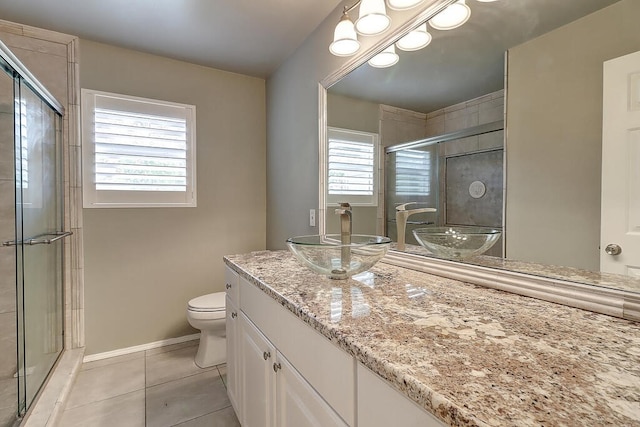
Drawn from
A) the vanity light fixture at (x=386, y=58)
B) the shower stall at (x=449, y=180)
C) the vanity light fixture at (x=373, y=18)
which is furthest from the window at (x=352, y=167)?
the vanity light fixture at (x=373, y=18)

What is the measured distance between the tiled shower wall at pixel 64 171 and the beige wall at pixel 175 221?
0.06m

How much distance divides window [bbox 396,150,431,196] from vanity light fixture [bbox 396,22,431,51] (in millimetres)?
464

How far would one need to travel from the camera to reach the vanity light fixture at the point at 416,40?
1.32 m

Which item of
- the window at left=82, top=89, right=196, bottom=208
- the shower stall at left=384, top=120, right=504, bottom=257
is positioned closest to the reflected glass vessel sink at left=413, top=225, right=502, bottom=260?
the shower stall at left=384, top=120, right=504, bottom=257

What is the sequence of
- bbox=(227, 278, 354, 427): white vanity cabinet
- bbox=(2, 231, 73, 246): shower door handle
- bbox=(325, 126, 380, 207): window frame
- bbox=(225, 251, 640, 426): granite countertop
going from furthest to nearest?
bbox=(2, 231, 73, 246): shower door handle, bbox=(325, 126, 380, 207): window frame, bbox=(227, 278, 354, 427): white vanity cabinet, bbox=(225, 251, 640, 426): granite countertop

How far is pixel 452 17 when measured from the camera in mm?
1197

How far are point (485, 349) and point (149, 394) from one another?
2042 mm

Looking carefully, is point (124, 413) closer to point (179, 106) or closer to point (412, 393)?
point (412, 393)

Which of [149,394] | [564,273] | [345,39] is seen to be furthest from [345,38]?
[149,394]

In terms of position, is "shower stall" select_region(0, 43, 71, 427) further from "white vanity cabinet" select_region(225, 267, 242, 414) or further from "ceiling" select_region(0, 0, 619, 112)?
"white vanity cabinet" select_region(225, 267, 242, 414)

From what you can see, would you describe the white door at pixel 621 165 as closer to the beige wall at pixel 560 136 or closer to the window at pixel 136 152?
the beige wall at pixel 560 136

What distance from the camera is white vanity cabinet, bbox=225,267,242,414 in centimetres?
152

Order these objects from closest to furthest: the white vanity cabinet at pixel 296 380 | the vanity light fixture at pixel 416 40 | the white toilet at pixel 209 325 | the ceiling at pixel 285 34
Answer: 1. the white vanity cabinet at pixel 296 380
2. the ceiling at pixel 285 34
3. the vanity light fixture at pixel 416 40
4. the white toilet at pixel 209 325

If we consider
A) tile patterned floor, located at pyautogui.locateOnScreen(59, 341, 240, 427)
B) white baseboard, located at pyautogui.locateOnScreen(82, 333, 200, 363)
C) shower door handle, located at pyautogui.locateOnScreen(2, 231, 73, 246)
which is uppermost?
shower door handle, located at pyautogui.locateOnScreen(2, 231, 73, 246)
